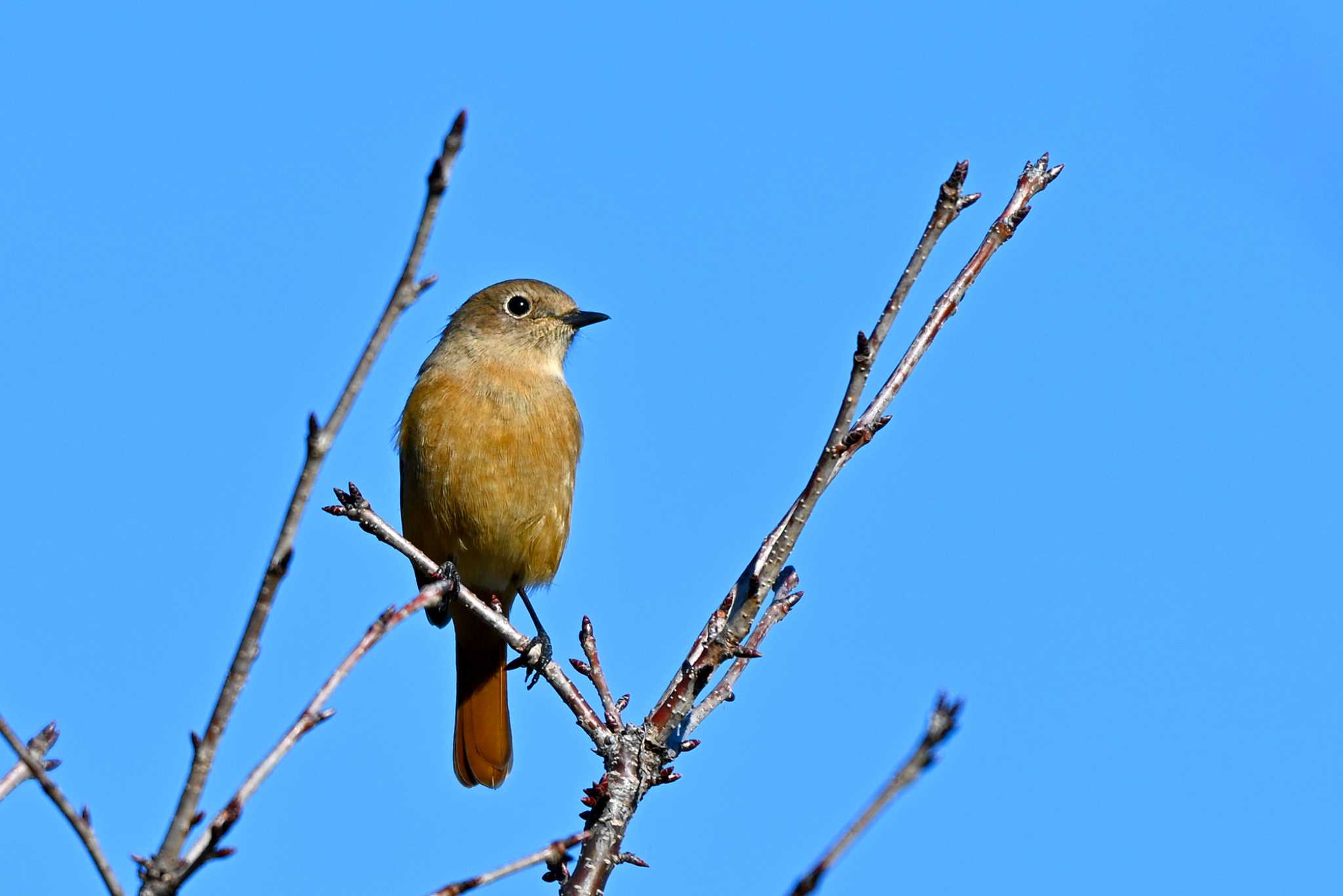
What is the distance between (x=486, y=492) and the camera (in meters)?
7.68

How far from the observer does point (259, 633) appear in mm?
2297

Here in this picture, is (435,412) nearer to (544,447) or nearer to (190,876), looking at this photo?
(544,447)

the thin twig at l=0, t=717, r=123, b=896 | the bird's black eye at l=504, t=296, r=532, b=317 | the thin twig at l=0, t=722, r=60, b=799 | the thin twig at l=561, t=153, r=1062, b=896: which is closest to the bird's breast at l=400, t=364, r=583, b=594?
the bird's black eye at l=504, t=296, r=532, b=317

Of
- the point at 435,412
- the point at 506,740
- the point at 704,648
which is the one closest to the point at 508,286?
the point at 435,412

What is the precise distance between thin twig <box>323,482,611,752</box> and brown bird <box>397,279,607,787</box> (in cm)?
187

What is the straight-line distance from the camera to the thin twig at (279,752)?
2354mm

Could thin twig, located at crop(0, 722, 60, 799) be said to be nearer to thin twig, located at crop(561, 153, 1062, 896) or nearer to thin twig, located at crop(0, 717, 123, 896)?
thin twig, located at crop(0, 717, 123, 896)

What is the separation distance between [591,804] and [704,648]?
60 cm

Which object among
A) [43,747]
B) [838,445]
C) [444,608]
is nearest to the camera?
[43,747]

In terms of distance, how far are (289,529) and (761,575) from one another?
2.54 metres

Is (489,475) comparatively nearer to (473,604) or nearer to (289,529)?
(473,604)

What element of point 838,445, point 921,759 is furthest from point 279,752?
point 838,445

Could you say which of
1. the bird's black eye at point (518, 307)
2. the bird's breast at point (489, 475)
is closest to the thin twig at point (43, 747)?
the bird's breast at point (489, 475)

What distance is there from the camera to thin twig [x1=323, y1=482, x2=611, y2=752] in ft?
16.5
